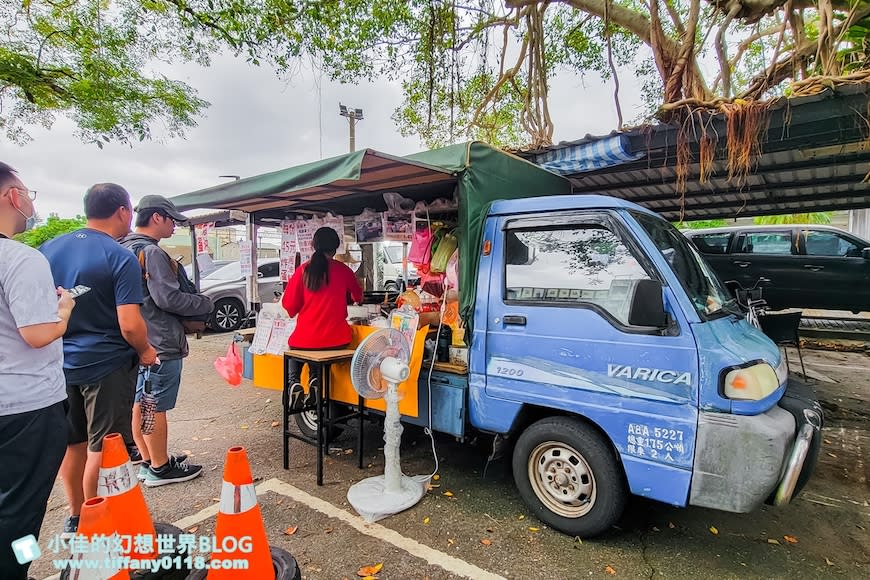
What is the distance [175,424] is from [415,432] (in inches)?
105

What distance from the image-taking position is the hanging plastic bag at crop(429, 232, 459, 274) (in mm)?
3598

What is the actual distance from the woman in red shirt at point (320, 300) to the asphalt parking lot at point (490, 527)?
1.10 meters

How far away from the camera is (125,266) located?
7.90 ft

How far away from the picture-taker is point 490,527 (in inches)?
109

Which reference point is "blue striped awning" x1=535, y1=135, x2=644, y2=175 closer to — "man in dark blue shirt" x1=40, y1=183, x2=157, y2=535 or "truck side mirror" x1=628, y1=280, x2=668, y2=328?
"truck side mirror" x1=628, y1=280, x2=668, y2=328

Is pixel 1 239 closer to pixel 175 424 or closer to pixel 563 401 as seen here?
pixel 563 401

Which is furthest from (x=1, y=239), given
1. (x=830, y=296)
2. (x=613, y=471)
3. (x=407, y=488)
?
(x=830, y=296)

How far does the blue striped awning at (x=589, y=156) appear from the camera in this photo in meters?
4.08

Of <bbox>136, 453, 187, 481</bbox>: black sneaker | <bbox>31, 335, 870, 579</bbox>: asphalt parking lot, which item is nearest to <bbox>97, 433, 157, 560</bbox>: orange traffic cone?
<bbox>31, 335, 870, 579</bbox>: asphalt parking lot

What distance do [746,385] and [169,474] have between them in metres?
3.92

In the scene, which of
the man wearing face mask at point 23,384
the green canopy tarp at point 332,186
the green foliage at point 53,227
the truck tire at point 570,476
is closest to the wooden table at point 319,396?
the green canopy tarp at point 332,186

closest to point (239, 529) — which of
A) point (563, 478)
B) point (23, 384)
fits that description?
point (23, 384)

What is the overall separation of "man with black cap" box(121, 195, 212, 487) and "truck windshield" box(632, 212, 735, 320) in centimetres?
313

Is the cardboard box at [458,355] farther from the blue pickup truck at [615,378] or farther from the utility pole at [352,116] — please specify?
the utility pole at [352,116]
